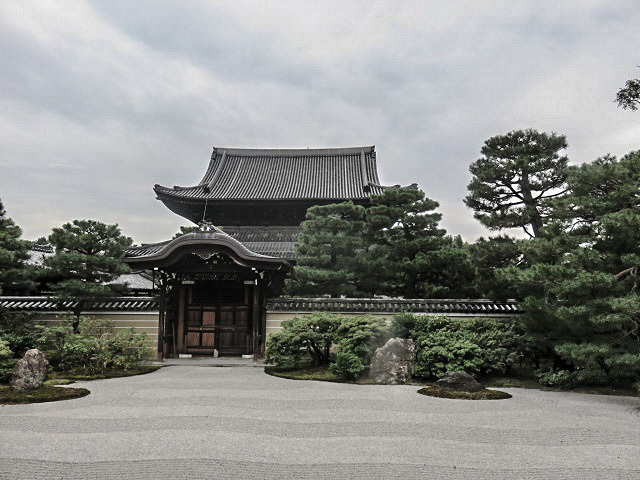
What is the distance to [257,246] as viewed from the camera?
60.8ft

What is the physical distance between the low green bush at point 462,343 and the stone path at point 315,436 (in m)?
1.72

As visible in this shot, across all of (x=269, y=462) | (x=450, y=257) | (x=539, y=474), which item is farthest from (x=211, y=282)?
(x=539, y=474)

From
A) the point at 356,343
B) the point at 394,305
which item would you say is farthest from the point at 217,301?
the point at 394,305

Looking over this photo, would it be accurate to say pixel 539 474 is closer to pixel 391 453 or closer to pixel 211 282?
pixel 391 453

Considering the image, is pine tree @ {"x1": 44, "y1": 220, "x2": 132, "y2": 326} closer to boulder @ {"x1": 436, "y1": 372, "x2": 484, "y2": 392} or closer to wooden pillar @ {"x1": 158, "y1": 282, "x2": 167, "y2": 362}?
wooden pillar @ {"x1": 158, "y1": 282, "x2": 167, "y2": 362}

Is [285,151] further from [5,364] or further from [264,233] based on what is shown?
[5,364]

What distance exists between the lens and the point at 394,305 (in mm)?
14055

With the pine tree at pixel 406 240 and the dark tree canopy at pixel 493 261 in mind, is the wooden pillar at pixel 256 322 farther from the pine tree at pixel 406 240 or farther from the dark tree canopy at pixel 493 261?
the dark tree canopy at pixel 493 261

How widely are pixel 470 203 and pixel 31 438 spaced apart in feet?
40.7

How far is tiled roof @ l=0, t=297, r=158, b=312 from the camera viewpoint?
13.9 metres

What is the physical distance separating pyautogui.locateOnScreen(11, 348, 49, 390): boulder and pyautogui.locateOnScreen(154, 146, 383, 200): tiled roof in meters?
10.4

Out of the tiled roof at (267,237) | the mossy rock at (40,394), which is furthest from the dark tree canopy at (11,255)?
the tiled roof at (267,237)

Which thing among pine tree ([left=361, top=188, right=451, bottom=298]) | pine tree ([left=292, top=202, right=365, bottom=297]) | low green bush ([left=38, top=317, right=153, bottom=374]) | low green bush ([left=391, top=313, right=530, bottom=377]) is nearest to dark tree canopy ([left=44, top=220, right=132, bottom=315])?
low green bush ([left=38, top=317, right=153, bottom=374])

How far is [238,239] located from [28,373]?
1071cm
